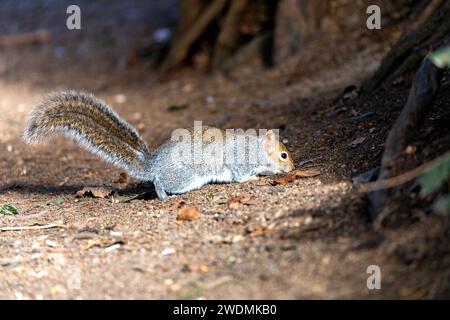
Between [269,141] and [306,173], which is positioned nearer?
[306,173]

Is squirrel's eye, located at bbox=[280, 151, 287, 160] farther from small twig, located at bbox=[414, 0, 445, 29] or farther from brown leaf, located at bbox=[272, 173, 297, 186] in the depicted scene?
small twig, located at bbox=[414, 0, 445, 29]

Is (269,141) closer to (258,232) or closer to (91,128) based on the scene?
(91,128)

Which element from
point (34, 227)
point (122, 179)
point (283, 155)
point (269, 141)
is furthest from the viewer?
point (122, 179)

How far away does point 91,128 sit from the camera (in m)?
5.54

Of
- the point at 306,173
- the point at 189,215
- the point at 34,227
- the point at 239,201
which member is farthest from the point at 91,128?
the point at 306,173

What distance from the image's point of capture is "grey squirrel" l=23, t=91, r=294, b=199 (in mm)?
5461

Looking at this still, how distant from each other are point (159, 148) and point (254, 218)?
1579 millimetres

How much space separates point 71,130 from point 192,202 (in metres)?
1.27

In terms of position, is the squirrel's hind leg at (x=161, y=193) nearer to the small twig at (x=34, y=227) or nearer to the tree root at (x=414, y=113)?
the small twig at (x=34, y=227)

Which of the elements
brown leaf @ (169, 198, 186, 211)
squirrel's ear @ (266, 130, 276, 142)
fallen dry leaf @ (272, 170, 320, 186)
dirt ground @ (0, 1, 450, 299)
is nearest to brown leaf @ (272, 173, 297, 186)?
fallen dry leaf @ (272, 170, 320, 186)

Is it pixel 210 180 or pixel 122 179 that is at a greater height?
pixel 122 179

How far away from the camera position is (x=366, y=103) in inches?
256

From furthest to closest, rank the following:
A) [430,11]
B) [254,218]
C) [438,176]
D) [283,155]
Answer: [430,11], [283,155], [254,218], [438,176]

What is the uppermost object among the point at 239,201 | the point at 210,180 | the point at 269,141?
the point at 269,141
